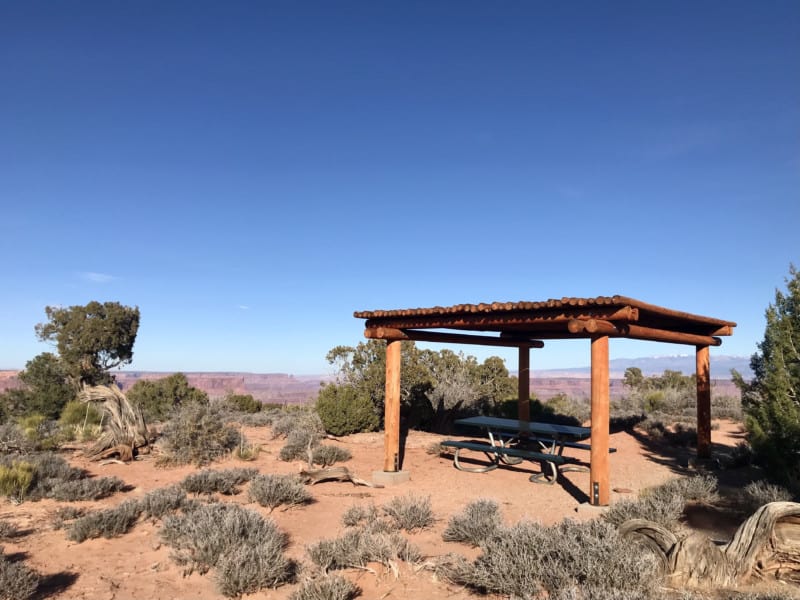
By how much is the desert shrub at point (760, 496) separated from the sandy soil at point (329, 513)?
1.46 metres

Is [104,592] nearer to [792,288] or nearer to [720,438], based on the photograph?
[792,288]

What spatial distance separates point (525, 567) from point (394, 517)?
8.22 feet

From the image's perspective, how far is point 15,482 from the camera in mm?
6941

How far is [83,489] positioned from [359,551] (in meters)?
4.56

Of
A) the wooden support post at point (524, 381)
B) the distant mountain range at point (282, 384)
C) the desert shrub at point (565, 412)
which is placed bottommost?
the distant mountain range at point (282, 384)

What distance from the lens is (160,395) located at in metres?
18.3

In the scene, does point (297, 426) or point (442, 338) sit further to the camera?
point (297, 426)

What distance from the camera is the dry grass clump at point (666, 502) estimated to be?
18.3 ft

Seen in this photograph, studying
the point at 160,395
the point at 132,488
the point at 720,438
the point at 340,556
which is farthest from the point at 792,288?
the point at 160,395

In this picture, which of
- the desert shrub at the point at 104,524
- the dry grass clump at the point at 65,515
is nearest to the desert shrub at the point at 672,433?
the desert shrub at the point at 104,524

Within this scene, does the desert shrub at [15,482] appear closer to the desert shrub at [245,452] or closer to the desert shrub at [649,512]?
the desert shrub at [245,452]

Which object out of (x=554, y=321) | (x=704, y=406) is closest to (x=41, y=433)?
(x=554, y=321)

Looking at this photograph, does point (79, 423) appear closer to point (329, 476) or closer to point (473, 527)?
point (329, 476)

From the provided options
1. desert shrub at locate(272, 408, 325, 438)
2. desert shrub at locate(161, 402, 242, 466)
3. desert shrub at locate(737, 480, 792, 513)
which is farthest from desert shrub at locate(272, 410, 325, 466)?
desert shrub at locate(737, 480, 792, 513)
